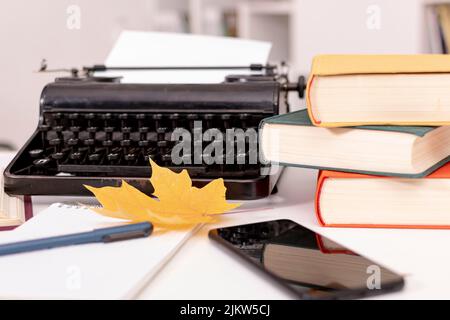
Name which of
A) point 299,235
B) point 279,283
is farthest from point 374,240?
point 279,283

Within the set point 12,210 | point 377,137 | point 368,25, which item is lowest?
point 12,210

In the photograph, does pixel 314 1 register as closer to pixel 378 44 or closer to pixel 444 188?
pixel 378 44

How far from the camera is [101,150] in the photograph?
0.97 metres

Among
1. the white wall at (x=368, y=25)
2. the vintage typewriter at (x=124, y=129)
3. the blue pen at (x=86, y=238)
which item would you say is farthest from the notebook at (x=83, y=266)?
the white wall at (x=368, y=25)

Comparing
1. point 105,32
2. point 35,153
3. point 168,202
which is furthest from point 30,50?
point 168,202

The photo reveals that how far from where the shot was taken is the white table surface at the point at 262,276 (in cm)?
57

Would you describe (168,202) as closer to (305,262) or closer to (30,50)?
(305,262)

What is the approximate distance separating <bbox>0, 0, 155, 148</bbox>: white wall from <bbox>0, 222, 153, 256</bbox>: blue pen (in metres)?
0.99

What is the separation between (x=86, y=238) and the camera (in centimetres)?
68

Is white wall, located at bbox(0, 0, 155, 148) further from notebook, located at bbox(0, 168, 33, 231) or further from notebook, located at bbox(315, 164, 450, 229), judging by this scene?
notebook, located at bbox(315, 164, 450, 229)

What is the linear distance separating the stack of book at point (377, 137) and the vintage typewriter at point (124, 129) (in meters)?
0.12

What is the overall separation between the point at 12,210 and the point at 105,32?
147cm
